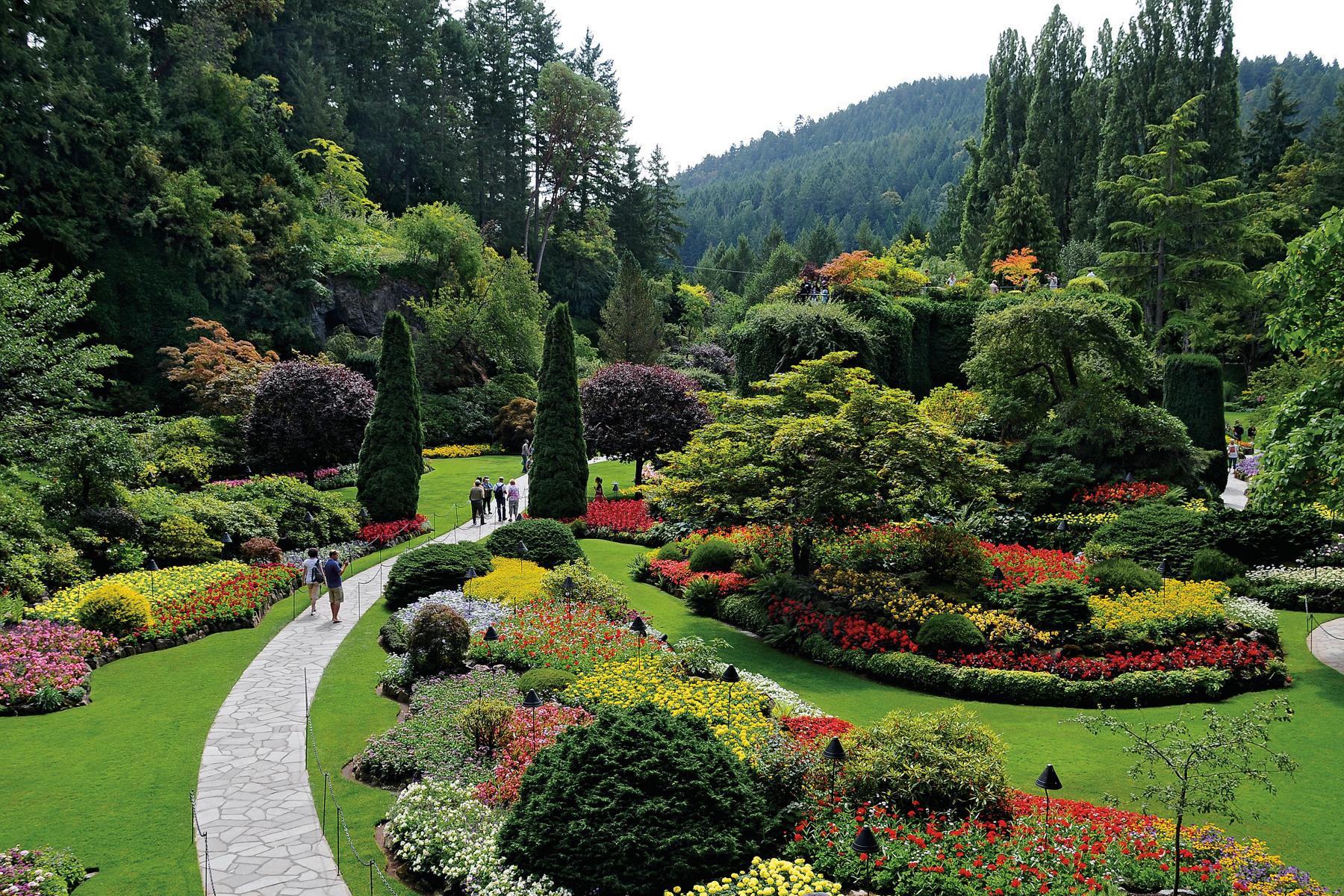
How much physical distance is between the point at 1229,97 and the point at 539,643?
186ft

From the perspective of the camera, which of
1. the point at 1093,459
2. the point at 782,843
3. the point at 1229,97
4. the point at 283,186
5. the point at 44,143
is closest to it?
the point at 782,843

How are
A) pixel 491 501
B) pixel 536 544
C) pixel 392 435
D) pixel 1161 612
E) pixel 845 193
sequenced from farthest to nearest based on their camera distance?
pixel 845 193, pixel 491 501, pixel 392 435, pixel 536 544, pixel 1161 612

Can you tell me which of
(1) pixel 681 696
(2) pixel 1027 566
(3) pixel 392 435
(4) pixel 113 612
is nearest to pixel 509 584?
(1) pixel 681 696

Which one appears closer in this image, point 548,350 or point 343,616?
point 343,616

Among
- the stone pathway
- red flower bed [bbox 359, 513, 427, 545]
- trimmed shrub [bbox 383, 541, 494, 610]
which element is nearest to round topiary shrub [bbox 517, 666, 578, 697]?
the stone pathway

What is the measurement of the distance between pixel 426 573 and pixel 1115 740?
1241cm

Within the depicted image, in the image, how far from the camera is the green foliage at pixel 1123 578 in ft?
52.3

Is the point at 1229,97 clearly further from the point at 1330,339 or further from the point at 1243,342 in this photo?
the point at 1330,339

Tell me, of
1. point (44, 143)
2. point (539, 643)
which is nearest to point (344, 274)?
point (44, 143)

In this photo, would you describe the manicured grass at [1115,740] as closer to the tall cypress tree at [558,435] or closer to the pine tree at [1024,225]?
the tall cypress tree at [558,435]

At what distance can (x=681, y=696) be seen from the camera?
11203 mm

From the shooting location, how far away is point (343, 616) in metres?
16.7

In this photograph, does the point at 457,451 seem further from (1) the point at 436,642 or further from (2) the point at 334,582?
(1) the point at 436,642

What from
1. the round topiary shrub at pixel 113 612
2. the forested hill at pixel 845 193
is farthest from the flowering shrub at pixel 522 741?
the forested hill at pixel 845 193
